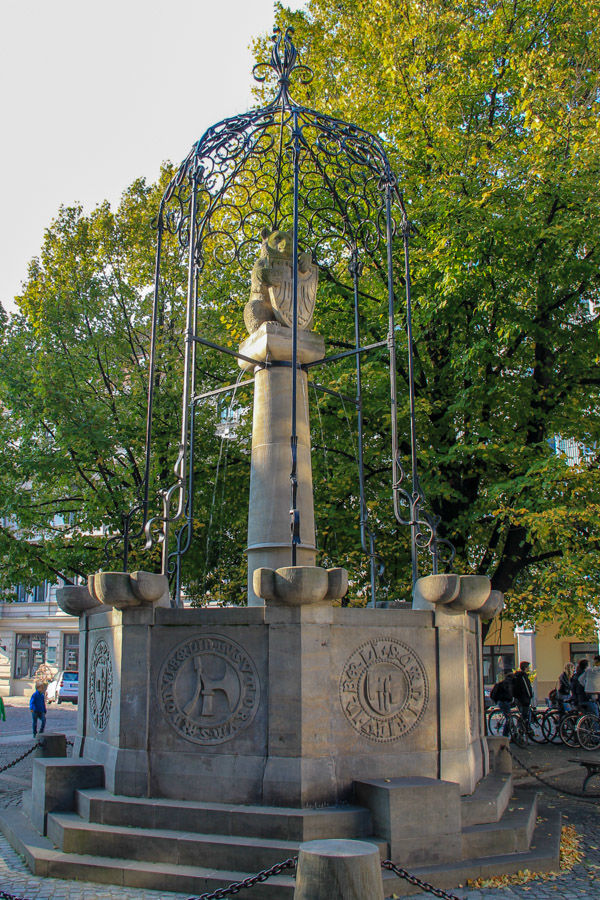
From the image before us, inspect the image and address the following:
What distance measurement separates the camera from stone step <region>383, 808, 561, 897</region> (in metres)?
5.80

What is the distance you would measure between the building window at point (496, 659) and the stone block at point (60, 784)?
28367 mm

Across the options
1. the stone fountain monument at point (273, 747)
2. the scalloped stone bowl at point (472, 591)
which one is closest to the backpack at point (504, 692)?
the stone fountain monument at point (273, 747)

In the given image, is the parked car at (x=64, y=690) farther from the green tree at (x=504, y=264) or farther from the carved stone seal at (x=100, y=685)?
the carved stone seal at (x=100, y=685)

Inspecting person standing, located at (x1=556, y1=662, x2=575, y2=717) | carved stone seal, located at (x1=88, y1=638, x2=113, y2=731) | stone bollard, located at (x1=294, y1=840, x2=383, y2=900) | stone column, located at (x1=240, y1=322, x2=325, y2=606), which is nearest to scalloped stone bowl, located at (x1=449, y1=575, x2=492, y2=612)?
stone column, located at (x1=240, y1=322, x2=325, y2=606)

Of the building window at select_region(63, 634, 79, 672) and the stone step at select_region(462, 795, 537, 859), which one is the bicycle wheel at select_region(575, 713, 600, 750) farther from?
the building window at select_region(63, 634, 79, 672)

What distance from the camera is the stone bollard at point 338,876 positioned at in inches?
156

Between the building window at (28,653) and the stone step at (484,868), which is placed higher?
the stone step at (484,868)

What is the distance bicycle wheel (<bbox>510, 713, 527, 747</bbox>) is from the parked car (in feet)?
67.0

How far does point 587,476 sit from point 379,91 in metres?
8.72

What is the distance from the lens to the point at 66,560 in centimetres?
1496

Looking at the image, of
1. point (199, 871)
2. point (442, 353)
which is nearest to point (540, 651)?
point (442, 353)

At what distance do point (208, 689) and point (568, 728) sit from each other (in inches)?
464

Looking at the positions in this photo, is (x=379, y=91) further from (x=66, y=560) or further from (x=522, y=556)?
(x=66, y=560)

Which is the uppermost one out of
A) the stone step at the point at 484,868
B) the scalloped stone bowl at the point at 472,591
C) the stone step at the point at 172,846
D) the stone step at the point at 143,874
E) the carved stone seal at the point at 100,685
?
the scalloped stone bowl at the point at 472,591
